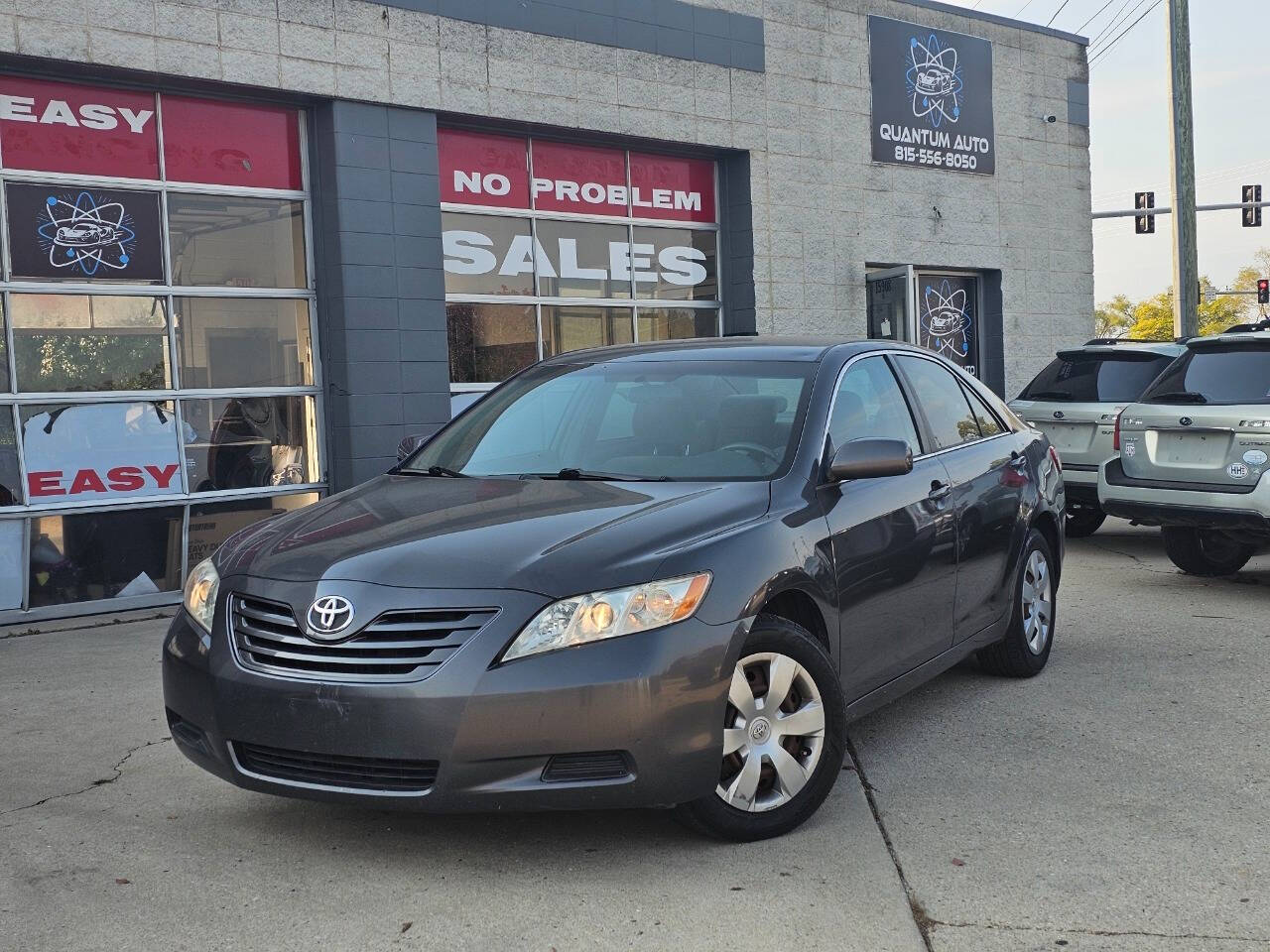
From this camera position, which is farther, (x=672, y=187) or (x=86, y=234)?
(x=672, y=187)

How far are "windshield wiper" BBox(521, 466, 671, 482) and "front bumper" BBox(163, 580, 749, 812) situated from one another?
899 millimetres

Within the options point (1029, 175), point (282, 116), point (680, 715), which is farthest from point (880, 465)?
point (1029, 175)

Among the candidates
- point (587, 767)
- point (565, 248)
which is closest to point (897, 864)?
point (587, 767)

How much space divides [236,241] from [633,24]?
14.3ft

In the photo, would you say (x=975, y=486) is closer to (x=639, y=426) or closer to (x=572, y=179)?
(x=639, y=426)

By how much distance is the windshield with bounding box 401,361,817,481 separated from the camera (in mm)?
4883

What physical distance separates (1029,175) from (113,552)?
1171 cm

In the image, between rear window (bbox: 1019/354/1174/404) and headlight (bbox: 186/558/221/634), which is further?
rear window (bbox: 1019/354/1174/404)

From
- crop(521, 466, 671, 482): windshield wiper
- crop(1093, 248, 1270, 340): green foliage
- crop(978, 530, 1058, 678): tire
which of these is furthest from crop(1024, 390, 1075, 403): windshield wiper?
crop(1093, 248, 1270, 340): green foliage

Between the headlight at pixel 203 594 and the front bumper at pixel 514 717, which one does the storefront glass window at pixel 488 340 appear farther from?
the front bumper at pixel 514 717

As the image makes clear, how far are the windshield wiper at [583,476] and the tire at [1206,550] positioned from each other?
19.4 ft

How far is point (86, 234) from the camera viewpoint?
9.46 m

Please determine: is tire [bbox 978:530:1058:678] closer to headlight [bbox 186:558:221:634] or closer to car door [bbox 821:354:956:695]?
car door [bbox 821:354:956:695]

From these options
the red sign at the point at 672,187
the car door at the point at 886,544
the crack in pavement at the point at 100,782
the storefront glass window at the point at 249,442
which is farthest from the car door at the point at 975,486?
the red sign at the point at 672,187
